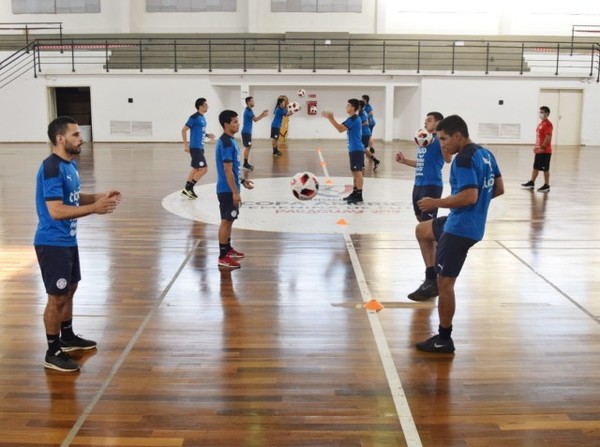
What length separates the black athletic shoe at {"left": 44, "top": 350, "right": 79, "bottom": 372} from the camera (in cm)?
478

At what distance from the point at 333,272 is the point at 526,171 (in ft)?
38.7

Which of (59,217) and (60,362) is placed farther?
(60,362)

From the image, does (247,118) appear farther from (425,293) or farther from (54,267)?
(54,267)

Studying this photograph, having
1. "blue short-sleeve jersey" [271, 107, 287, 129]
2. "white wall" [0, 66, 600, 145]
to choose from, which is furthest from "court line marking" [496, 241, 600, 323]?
"white wall" [0, 66, 600, 145]

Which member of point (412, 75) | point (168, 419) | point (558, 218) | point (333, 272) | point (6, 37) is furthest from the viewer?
point (6, 37)

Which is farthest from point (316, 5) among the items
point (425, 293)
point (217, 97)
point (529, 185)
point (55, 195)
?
point (55, 195)

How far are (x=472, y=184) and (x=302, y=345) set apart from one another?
1870 mm

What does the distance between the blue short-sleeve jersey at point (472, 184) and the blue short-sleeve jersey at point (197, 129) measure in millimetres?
7598

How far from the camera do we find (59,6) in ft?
95.3

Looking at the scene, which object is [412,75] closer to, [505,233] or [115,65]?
[115,65]

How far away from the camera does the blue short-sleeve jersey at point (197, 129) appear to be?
11.9 m

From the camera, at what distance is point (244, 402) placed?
4.30 metres

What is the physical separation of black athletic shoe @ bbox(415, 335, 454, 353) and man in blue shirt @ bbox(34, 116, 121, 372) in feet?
8.61

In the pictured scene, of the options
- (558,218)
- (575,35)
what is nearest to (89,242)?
(558,218)
